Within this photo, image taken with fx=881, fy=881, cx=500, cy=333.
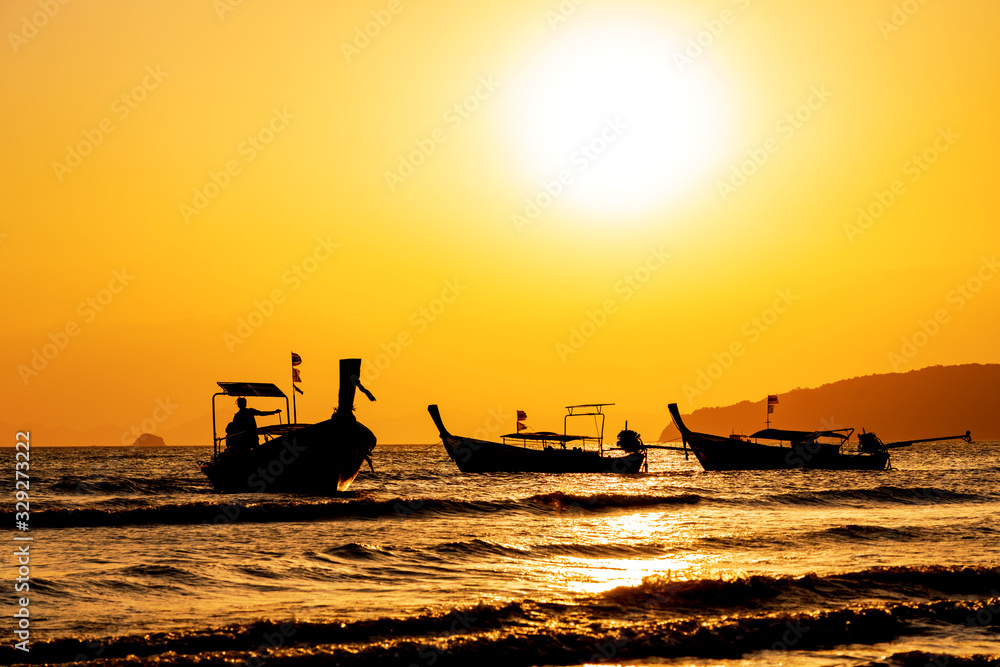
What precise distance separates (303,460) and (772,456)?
120ft

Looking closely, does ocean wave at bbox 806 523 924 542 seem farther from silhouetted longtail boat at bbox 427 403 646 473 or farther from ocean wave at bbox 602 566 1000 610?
silhouetted longtail boat at bbox 427 403 646 473

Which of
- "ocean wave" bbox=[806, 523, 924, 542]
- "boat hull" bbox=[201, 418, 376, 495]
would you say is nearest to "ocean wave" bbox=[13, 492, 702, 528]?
"boat hull" bbox=[201, 418, 376, 495]

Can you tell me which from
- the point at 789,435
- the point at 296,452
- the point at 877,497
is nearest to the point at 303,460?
the point at 296,452

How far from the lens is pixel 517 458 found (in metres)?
55.5

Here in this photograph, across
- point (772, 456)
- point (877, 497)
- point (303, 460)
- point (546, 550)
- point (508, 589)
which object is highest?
point (303, 460)

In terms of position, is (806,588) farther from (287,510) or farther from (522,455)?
(522,455)

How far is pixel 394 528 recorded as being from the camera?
79.9 ft

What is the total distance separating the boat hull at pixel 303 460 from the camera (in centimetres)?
3041

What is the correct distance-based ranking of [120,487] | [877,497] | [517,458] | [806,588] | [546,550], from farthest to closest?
1. [517,458]
2. [120,487]
3. [877,497]
4. [546,550]
5. [806,588]

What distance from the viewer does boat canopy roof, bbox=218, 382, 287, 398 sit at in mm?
30938

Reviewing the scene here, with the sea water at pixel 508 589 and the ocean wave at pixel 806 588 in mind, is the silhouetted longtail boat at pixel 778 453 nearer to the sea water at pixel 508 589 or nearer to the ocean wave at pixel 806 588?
the sea water at pixel 508 589

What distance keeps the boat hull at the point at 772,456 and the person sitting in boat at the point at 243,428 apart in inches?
1417

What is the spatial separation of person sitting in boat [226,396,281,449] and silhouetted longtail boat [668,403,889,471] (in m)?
33.1

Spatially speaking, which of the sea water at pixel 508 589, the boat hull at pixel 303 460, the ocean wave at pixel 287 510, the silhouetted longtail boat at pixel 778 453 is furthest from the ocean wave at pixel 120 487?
the silhouetted longtail boat at pixel 778 453
